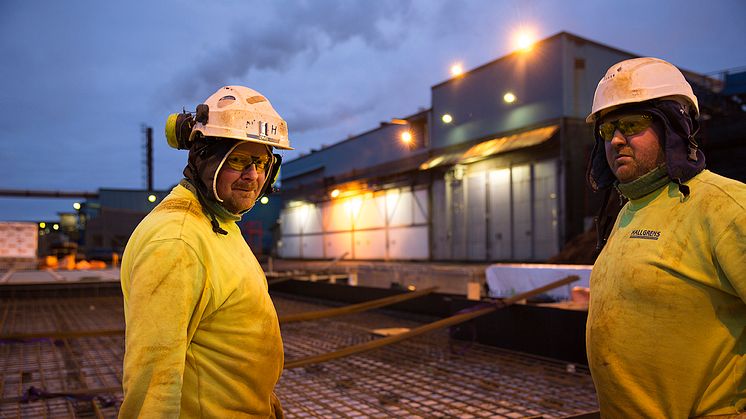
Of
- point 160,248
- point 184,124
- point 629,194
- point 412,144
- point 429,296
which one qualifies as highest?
point 412,144

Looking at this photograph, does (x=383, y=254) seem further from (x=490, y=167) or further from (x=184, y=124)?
(x=184, y=124)

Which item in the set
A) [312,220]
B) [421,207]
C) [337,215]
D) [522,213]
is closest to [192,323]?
[522,213]

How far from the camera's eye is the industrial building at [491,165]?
60.4 feet

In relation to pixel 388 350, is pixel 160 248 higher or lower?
higher

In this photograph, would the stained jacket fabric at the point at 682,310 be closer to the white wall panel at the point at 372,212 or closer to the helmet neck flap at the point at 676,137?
the helmet neck flap at the point at 676,137

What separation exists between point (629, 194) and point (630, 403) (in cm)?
73

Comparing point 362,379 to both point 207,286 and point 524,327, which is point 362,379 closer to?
point 524,327

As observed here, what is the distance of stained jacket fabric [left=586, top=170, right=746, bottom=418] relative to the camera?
A: 63.3 inches

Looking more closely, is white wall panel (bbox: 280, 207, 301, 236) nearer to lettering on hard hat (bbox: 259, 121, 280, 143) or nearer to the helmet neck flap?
lettering on hard hat (bbox: 259, 121, 280, 143)

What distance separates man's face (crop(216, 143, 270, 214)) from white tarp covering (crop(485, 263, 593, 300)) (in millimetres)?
6183

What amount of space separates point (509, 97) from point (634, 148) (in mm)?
19578

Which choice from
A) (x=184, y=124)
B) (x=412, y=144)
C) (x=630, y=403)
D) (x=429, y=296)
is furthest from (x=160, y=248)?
(x=412, y=144)

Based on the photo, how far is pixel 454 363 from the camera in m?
5.62

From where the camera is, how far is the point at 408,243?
26.4 metres
